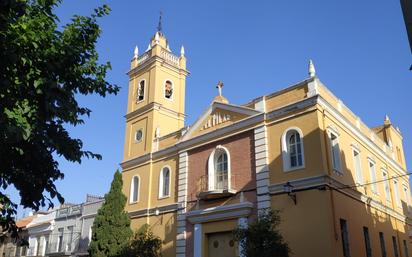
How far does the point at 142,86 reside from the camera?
94.6 ft

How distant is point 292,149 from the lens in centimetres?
1875

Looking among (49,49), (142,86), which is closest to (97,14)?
(49,49)

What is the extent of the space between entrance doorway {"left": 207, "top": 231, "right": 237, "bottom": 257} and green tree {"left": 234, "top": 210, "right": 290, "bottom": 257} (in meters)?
3.41

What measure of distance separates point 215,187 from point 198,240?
2.71 m

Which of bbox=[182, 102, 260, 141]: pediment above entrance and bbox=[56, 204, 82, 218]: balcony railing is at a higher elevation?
bbox=[182, 102, 260, 141]: pediment above entrance

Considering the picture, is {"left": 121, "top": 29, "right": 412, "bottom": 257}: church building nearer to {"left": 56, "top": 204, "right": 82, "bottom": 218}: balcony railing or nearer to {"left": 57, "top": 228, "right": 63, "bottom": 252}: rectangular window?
{"left": 56, "top": 204, "right": 82, "bottom": 218}: balcony railing

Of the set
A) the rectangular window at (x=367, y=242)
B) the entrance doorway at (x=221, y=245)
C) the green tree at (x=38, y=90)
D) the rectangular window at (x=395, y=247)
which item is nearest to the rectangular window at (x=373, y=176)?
the rectangular window at (x=367, y=242)

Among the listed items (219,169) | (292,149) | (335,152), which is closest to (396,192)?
(335,152)

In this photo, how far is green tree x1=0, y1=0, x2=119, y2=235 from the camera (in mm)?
7777

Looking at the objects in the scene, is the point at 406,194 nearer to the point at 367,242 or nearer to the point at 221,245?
the point at 367,242

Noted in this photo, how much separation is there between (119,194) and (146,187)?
1786 millimetres

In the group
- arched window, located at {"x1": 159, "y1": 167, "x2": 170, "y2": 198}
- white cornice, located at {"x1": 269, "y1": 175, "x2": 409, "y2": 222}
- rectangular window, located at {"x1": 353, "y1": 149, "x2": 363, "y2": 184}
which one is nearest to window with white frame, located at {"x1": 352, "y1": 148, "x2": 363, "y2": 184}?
rectangular window, located at {"x1": 353, "y1": 149, "x2": 363, "y2": 184}

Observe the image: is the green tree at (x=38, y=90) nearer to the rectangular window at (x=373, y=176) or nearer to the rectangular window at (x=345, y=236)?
the rectangular window at (x=345, y=236)

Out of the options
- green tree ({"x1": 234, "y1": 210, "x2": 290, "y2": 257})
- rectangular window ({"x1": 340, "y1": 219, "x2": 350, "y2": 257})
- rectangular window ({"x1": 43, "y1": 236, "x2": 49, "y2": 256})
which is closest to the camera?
green tree ({"x1": 234, "y1": 210, "x2": 290, "y2": 257})
